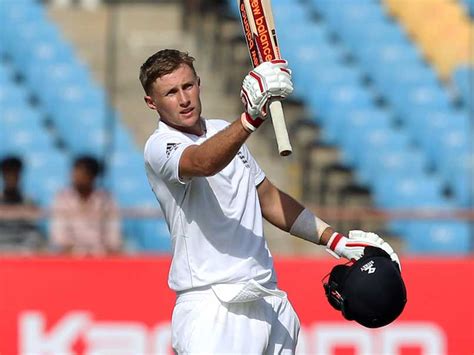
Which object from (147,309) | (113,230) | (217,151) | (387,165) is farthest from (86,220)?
(217,151)

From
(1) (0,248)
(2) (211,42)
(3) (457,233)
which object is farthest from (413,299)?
(2) (211,42)

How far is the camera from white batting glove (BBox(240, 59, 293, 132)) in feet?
14.5

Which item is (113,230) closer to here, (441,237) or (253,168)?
(441,237)

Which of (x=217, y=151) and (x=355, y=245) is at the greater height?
(x=217, y=151)

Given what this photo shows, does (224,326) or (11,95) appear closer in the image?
(224,326)

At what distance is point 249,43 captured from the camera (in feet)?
16.3

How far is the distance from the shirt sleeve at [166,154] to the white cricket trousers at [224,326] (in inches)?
20.0

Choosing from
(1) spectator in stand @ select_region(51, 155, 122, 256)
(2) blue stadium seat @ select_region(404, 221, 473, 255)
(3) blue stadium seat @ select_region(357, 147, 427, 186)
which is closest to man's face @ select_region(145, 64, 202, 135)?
(1) spectator in stand @ select_region(51, 155, 122, 256)

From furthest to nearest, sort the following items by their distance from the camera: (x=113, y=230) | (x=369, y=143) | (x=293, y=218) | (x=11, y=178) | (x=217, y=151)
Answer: (x=369, y=143)
(x=11, y=178)
(x=113, y=230)
(x=293, y=218)
(x=217, y=151)

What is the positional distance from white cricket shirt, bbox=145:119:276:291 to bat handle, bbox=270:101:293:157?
1.61 feet

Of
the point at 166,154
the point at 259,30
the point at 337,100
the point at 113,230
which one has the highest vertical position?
the point at 337,100

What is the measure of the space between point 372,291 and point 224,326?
1.99 feet

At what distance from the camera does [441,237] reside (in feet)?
31.2

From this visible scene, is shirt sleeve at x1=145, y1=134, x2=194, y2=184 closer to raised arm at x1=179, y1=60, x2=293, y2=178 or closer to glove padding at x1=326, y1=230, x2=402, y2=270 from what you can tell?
raised arm at x1=179, y1=60, x2=293, y2=178
